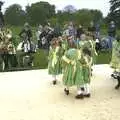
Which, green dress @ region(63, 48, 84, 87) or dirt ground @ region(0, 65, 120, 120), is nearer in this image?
dirt ground @ region(0, 65, 120, 120)

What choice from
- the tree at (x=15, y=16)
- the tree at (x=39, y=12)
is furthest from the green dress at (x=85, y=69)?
the tree at (x=15, y=16)

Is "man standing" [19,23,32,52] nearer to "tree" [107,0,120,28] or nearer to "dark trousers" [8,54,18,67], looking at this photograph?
"dark trousers" [8,54,18,67]

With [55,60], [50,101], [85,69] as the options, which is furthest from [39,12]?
[50,101]

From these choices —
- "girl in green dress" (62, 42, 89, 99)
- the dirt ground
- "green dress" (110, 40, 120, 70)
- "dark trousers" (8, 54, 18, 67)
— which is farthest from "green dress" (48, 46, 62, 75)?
"dark trousers" (8, 54, 18, 67)

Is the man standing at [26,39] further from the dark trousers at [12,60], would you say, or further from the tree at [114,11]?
the tree at [114,11]

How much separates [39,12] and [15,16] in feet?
26.5

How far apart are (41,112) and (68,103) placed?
1.08 meters

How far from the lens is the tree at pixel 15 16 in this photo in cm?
6168

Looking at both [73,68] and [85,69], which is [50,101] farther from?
[85,69]

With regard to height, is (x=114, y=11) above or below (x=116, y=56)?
above

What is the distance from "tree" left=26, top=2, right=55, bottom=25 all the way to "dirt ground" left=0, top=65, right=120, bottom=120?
123ft

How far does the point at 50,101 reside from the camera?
46.5 ft

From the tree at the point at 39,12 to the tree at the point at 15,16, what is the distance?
1539 mm

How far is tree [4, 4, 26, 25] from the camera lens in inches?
2428
